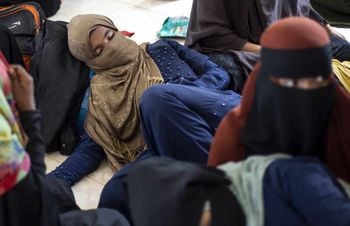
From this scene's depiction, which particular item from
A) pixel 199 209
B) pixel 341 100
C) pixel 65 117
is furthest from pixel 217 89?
pixel 199 209

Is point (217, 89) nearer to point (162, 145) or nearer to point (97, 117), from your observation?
point (162, 145)

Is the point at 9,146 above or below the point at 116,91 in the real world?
above

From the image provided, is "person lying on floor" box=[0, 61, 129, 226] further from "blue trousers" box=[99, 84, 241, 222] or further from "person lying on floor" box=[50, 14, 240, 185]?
"person lying on floor" box=[50, 14, 240, 185]

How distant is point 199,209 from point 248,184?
116mm

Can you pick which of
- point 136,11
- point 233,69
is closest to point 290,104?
point 233,69

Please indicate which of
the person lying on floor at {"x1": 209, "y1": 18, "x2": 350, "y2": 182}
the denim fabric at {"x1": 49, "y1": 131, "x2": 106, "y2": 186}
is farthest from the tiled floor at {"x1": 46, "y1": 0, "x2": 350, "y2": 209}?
the person lying on floor at {"x1": 209, "y1": 18, "x2": 350, "y2": 182}

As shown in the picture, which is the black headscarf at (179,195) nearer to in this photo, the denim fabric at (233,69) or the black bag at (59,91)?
the denim fabric at (233,69)

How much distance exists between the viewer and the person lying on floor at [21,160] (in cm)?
91

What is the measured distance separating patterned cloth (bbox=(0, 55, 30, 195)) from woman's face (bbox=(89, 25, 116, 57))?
0.86 m

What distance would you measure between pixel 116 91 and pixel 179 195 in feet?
3.38

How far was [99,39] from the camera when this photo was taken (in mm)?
1830

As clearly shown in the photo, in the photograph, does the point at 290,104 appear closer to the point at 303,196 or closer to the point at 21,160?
the point at 303,196

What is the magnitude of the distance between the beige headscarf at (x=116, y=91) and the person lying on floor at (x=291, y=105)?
0.82m

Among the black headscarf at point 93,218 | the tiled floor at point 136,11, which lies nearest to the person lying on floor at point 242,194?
the black headscarf at point 93,218
